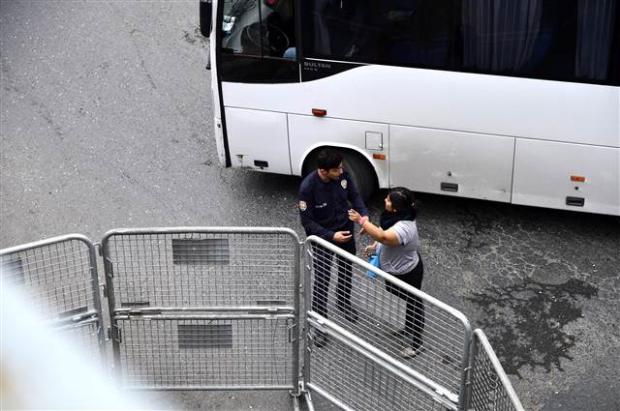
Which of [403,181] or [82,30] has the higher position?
[82,30]

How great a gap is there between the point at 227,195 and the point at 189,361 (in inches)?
119

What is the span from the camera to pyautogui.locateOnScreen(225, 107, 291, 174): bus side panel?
10.0 meters

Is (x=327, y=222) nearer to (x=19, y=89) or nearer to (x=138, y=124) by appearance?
(x=138, y=124)

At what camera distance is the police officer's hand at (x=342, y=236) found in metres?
8.16

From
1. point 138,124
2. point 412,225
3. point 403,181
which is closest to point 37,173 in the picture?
point 138,124

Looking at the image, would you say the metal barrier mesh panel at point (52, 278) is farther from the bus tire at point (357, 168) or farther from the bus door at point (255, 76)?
the bus tire at point (357, 168)

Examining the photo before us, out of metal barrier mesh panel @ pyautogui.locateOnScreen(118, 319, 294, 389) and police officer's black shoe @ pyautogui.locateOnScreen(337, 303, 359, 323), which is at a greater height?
police officer's black shoe @ pyautogui.locateOnScreen(337, 303, 359, 323)

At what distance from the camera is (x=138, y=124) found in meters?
11.6

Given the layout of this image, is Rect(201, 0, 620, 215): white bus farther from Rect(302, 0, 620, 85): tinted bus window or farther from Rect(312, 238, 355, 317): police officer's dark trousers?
Rect(312, 238, 355, 317): police officer's dark trousers

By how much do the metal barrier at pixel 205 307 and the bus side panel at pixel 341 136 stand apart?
7.93ft

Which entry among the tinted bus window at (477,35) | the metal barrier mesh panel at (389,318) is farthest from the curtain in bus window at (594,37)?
the metal barrier mesh panel at (389,318)

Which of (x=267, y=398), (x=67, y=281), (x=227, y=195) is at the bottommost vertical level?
(x=267, y=398)

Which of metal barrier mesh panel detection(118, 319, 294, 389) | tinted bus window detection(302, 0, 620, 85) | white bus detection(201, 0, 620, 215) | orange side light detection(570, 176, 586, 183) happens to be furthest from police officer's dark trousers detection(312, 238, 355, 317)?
orange side light detection(570, 176, 586, 183)

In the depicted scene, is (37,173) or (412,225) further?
(37,173)
